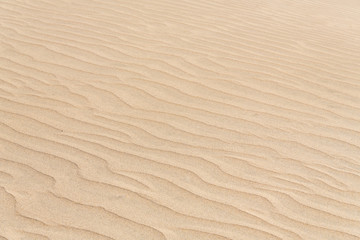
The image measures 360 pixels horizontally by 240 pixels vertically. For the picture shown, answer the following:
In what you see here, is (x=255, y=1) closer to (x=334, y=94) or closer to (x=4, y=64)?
(x=334, y=94)

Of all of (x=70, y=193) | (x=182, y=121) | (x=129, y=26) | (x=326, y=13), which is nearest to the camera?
(x=70, y=193)

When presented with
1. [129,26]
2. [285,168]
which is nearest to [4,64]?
[129,26]

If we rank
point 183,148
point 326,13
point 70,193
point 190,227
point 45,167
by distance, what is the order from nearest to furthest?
point 190,227
point 70,193
point 45,167
point 183,148
point 326,13

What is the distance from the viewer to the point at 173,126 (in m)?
4.48

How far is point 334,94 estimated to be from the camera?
5.25m

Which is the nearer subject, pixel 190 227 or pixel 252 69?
pixel 190 227

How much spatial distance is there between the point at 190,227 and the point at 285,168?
0.92 meters

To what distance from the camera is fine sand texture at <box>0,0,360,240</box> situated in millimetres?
3496

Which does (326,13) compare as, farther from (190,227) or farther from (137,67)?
(190,227)

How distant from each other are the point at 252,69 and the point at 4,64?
202 centimetres

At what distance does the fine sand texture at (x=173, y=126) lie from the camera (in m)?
3.50

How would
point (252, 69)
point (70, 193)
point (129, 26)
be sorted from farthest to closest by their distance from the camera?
point (129, 26) → point (252, 69) → point (70, 193)

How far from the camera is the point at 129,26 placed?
649 cm

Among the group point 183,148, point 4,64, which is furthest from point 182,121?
point 4,64
